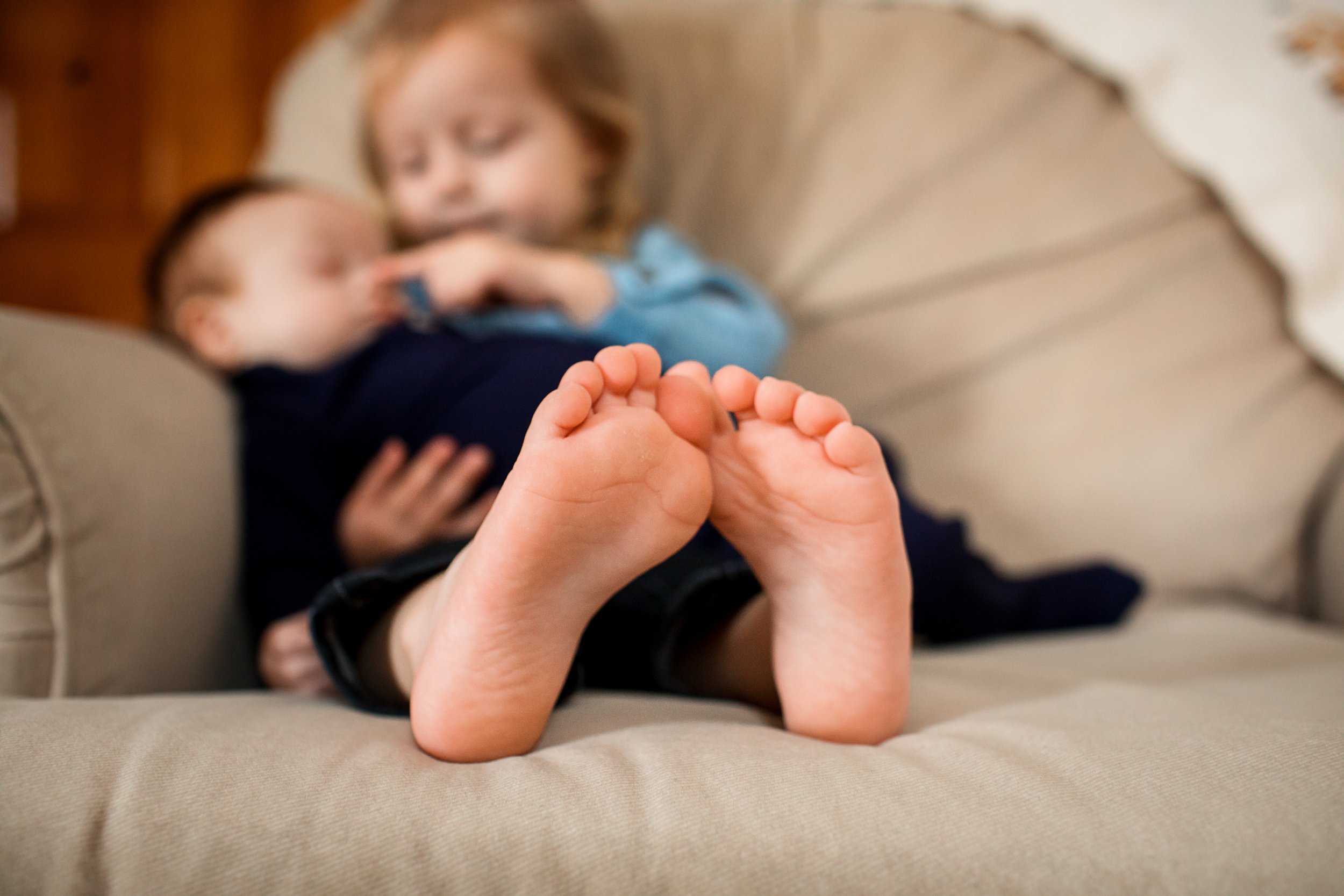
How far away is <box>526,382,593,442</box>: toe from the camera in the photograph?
362 millimetres

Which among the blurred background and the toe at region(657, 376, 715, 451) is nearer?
the toe at region(657, 376, 715, 451)

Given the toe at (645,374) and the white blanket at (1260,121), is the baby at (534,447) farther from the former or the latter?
the white blanket at (1260,121)

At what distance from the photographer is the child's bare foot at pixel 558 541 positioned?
0.37 metres

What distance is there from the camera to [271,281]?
80 cm

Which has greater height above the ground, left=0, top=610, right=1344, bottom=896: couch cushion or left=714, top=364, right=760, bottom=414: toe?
left=714, top=364, right=760, bottom=414: toe

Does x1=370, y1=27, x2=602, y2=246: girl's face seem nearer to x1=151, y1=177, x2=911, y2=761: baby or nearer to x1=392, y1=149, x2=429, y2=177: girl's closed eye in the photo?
x1=392, y1=149, x2=429, y2=177: girl's closed eye

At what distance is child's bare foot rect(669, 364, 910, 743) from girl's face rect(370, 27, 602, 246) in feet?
2.00

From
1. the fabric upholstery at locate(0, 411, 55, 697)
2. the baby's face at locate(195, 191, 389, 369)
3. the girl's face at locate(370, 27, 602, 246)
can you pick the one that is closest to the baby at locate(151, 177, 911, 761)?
the fabric upholstery at locate(0, 411, 55, 697)

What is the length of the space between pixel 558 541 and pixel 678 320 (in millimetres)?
466

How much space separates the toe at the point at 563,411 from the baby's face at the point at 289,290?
50 cm

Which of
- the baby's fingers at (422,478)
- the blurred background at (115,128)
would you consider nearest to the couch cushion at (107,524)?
the baby's fingers at (422,478)

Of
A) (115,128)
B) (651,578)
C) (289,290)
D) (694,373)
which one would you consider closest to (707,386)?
(694,373)

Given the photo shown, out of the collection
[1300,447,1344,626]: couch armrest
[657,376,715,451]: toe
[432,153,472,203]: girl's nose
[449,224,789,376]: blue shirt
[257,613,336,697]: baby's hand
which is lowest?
[257,613,336,697]: baby's hand

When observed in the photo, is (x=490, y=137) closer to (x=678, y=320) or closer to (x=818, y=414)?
(x=678, y=320)
